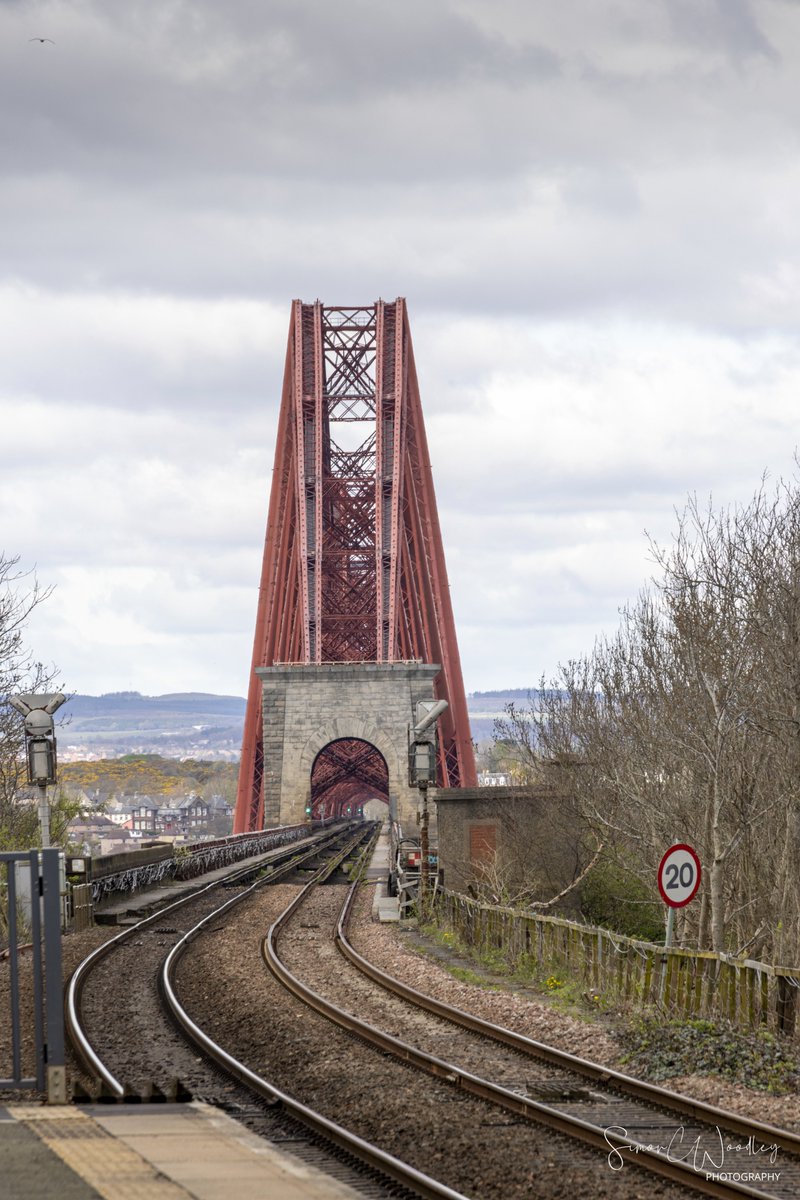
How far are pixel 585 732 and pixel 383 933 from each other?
21134 millimetres

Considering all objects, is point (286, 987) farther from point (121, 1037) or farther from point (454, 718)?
point (454, 718)

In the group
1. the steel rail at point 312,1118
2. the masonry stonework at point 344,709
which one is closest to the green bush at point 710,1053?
the steel rail at point 312,1118

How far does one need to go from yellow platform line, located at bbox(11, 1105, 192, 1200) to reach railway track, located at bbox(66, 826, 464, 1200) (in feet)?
3.95

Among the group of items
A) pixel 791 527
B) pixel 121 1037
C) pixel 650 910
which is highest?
pixel 791 527

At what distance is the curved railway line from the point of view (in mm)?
9203

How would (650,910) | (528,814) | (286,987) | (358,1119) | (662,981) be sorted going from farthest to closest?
(650,910), (528,814), (286,987), (662,981), (358,1119)


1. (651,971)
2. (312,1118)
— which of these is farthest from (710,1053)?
(312,1118)

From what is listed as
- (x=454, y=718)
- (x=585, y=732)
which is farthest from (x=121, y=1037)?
(x=454, y=718)

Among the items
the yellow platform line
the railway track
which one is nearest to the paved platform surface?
the yellow platform line

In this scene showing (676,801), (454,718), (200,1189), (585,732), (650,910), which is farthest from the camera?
(454,718)

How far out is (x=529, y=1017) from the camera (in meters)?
15.8

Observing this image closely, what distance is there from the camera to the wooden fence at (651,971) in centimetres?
1421

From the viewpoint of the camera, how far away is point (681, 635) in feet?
91.0
